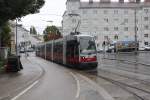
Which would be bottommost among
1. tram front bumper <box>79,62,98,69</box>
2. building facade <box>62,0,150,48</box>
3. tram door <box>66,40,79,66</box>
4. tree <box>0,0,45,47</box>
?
tram front bumper <box>79,62,98,69</box>

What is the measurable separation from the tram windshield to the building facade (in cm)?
9162

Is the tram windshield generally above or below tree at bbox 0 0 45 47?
below

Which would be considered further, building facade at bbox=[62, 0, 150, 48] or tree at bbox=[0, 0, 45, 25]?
building facade at bbox=[62, 0, 150, 48]

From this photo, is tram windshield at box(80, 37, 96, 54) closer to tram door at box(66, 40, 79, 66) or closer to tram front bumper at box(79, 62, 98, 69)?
tram door at box(66, 40, 79, 66)

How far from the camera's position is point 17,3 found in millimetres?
27547

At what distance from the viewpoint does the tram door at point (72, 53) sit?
38125 millimetres

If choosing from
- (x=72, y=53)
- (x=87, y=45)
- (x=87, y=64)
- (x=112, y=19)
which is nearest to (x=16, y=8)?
(x=87, y=64)

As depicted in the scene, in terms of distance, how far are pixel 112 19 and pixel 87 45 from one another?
95.8m

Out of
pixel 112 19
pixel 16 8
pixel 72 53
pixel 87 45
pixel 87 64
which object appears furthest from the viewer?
pixel 112 19

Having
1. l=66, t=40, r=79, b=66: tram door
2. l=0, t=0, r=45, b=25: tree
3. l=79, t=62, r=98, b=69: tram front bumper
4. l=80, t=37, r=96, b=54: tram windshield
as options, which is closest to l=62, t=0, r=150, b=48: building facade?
l=66, t=40, r=79, b=66: tram door

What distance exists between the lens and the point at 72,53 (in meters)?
39.8

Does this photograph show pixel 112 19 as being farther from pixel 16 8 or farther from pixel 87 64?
pixel 16 8

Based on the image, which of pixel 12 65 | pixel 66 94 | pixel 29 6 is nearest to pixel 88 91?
pixel 66 94

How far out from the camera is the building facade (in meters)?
130
